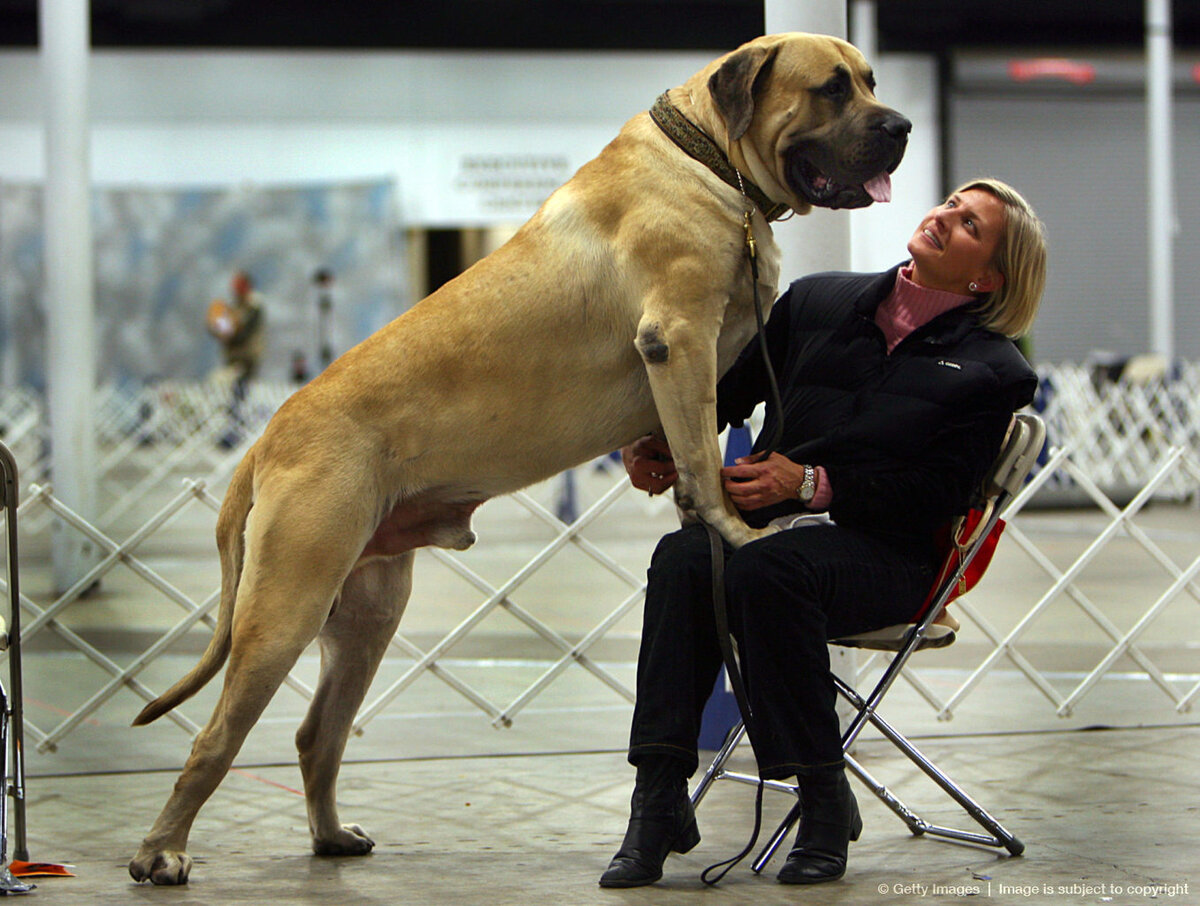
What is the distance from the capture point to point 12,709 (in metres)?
2.66

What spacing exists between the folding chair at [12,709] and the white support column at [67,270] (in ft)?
12.2

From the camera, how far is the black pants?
2527 millimetres

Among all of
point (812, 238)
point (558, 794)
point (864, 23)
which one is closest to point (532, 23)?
point (864, 23)

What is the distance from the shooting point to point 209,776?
265 centimetres

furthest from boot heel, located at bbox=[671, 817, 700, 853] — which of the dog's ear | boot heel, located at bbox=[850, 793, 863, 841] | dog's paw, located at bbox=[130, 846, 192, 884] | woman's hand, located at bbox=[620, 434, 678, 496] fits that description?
the dog's ear

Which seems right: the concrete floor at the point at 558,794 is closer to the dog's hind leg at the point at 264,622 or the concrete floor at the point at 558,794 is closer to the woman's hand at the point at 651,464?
the dog's hind leg at the point at 264,622

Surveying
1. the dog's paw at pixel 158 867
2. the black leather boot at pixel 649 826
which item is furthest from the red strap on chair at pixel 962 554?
the dog's paw at pixel 158 867

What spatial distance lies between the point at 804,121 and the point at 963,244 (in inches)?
17.0

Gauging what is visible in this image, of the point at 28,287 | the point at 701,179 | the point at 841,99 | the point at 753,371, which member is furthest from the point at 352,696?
the point at 28,287

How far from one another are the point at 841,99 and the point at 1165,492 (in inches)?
373

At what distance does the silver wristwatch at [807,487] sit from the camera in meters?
2.63

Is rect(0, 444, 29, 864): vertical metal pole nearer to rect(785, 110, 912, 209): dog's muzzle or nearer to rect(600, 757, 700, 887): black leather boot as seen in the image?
rect(600, 757, 700, 887): black leather boot

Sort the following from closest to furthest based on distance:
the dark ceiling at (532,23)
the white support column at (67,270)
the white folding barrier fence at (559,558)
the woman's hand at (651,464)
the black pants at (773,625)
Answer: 1. the black pants at (773,625)
2. the woman's hand at (651,464)
3. the white folding barrier fence at (559,558)
4. the white support column at (67,270)
5. the dark ceiling at (532,23)

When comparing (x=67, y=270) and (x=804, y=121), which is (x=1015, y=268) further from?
(x=67, y=270)
